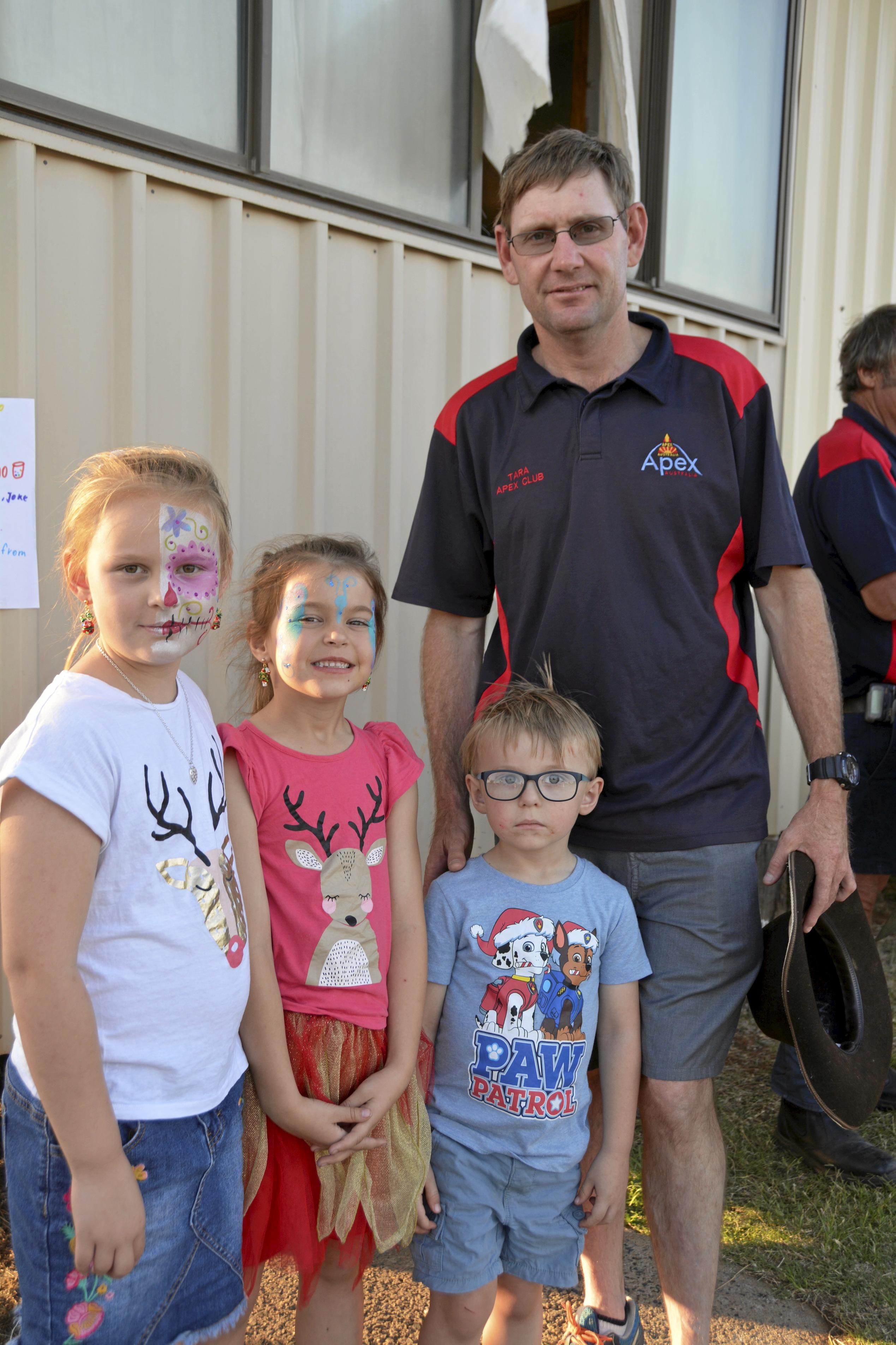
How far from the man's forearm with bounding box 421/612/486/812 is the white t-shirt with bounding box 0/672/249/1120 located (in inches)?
33.9

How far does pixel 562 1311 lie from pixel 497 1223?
2.09 feet

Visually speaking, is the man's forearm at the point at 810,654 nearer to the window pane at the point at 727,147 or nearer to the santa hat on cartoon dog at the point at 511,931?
the santa hat on cartoon dog at the point at 511,931

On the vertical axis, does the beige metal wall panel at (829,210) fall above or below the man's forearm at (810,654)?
above

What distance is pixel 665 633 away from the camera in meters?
2.19

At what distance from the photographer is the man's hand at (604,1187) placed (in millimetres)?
2053

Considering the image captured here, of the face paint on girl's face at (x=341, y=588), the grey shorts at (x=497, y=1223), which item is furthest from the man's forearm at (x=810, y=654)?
the grey shorts at (x=497, y=1223)

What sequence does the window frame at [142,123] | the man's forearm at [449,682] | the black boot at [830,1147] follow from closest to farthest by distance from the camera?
1. the man's forearm at [449,682]
2. the window frame at [142,123]
3. the black boot at [830,1147]

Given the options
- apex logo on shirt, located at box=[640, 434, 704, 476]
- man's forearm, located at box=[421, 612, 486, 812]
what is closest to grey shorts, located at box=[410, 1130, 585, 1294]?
man's forearm, located at box=[421, 612, 486, 812]

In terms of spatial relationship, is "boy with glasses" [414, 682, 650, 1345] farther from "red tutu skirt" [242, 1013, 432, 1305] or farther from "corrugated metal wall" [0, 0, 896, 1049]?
"corrugated metal wall" [0, 0, 896, 1049]

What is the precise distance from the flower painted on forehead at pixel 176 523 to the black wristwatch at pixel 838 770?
1.35 meters

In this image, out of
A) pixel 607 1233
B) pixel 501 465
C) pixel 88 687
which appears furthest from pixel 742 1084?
pixel 88 687

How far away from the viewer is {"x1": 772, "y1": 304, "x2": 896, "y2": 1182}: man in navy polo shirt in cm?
325

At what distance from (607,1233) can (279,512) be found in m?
2.20

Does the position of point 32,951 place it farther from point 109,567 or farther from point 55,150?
point 55,150
